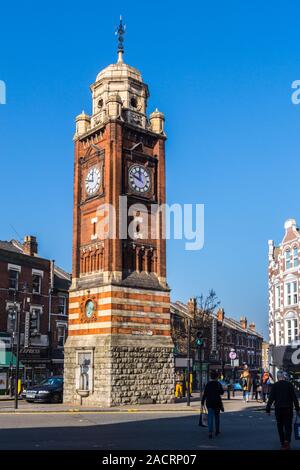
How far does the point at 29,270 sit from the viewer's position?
4941 centimetres

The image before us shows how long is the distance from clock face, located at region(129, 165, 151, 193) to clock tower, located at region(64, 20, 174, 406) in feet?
0.19

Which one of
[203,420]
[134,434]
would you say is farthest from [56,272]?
[134,434]

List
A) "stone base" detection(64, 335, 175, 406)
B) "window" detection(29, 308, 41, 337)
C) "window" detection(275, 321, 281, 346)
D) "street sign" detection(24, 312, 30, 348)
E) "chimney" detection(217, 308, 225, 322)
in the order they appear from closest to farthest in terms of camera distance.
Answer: "stone base" detection(64, 335, 175, 406)
"street sign" detection(24, 312, 30, 348)
"window" detection(275, 321, 281, 346)
"window" detection(29, 308, 41, 337)
"chimney" detection(217, 308, 225, 322)

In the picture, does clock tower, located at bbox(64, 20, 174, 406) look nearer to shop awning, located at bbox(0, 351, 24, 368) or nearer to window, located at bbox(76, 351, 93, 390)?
window, located at bbox(76, 351, 93, 390)

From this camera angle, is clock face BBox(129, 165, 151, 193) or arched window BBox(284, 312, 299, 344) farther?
arched window BBox(284, 312, 299, 344)

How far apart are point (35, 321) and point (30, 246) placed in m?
6.74

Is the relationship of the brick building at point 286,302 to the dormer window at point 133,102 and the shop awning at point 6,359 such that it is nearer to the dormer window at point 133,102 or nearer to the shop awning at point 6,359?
the dormer window at point 133,102

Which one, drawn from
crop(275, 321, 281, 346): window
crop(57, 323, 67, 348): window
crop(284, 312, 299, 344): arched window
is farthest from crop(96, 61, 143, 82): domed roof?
crop(275, 321, 281, 346): window

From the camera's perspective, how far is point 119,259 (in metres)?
33.7

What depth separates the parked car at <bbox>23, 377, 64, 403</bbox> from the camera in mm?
33906

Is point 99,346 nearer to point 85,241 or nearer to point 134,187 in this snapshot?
point 85,241

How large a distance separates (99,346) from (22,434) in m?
16.7
